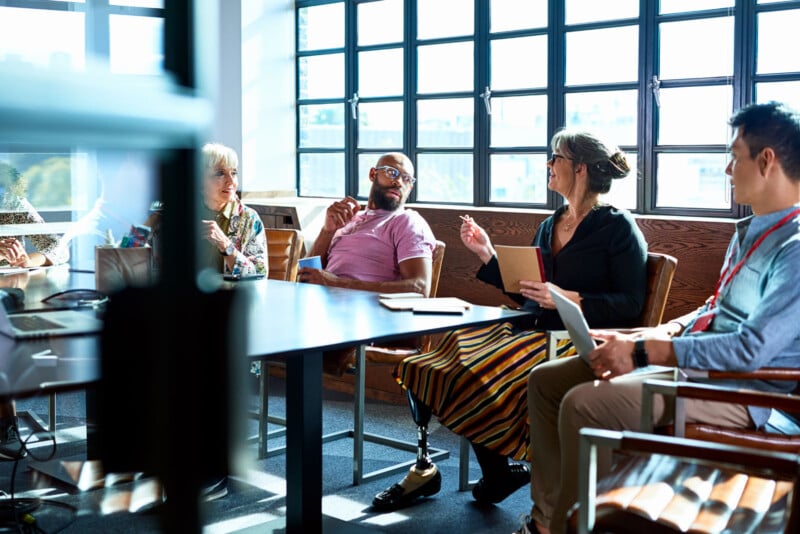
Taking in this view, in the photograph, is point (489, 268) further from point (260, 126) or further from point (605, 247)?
A: point (260, 126)

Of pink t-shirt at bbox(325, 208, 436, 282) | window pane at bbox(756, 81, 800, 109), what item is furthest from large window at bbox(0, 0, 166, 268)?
window pane at bbox(756, 81, 800, 109)

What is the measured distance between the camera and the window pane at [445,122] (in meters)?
5.78

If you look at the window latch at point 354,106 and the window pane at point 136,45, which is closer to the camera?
the window pane at point 136,45

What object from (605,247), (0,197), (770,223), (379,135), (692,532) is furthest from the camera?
(379,135)

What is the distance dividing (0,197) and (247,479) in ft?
0.35

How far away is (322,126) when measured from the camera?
261 inches

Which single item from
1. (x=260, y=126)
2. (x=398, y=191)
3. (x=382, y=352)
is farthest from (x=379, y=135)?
(x=382, y=352)

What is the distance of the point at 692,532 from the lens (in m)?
1.66

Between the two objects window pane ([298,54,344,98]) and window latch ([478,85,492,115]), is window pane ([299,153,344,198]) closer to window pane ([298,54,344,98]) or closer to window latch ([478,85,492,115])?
window pane ([298,54,344,98])

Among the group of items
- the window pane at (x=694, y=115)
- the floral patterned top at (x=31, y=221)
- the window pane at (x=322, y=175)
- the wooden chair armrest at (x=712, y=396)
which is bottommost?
the wooden chair armrest at (x=712, y=396)

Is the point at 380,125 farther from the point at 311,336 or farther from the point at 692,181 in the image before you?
the point at 311,336

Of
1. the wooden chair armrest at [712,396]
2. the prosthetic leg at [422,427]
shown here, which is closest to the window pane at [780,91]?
the prosthetic leg at [422,427]

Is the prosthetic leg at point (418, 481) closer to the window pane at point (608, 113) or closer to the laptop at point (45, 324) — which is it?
the window pane at point (608, 113)

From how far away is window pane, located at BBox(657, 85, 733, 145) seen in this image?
183 inches
